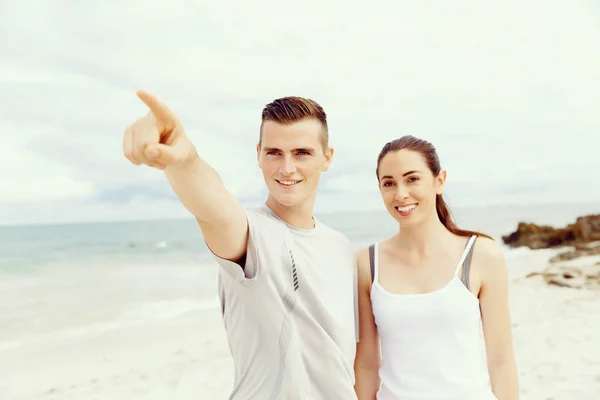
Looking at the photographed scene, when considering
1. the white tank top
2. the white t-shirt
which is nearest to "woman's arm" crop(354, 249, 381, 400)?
the white tank top

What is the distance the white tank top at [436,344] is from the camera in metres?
2.57

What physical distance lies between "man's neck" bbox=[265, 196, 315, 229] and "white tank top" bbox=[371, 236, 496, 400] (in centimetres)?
64

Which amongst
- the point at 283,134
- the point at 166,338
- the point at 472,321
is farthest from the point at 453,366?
the point at 166,338

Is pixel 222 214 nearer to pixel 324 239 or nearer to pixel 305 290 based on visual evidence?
pixel 305 290

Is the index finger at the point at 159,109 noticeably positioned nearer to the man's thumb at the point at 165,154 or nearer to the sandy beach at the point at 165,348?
the man's thumb at the point at 165,154

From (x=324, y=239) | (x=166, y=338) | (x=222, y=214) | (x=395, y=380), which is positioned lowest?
(x=166, y=338)

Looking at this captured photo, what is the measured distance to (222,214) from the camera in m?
1.95

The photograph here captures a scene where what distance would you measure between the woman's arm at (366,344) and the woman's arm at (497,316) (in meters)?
0.59

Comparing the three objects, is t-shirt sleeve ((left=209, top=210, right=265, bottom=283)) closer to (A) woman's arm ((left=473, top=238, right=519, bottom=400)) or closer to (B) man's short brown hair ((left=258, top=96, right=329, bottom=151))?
(B) man's short brown hair ((left=258, top=96, right=329, bottom=151))

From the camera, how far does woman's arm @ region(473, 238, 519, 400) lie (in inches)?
106

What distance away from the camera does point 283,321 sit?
2.10 metres

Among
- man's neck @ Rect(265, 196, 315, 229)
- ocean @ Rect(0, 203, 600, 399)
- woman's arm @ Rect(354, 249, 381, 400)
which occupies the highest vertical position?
man's neck @ Rect(265, 196, 315, 229)

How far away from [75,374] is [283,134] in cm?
702

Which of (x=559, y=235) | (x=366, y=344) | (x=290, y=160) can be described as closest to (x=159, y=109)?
(x=290, y=160)
